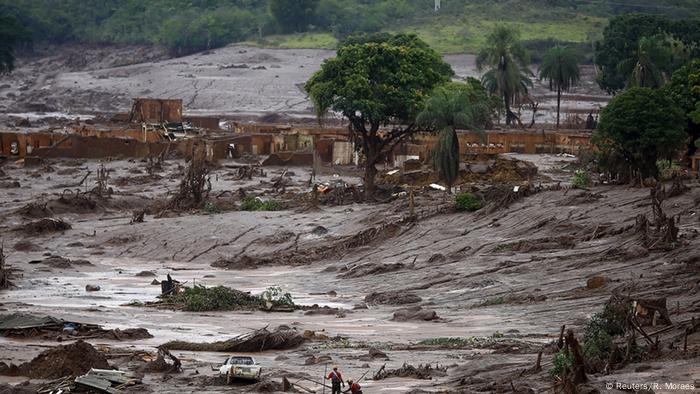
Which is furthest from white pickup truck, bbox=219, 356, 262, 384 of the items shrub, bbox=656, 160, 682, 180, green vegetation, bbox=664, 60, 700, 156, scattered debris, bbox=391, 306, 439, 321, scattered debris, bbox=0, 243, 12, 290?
green vegetation, bbox=664, 60, 700, 156

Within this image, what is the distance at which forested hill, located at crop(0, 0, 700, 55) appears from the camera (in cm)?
13162

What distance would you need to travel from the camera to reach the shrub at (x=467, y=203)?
4556cm

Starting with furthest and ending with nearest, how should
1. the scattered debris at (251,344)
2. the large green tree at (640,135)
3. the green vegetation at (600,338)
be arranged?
the large green tree at (640,135) < the scattered debris at (251,344) < the green vegetation at (600,338)

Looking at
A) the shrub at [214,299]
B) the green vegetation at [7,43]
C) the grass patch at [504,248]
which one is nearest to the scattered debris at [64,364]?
the shrub at [214,299]

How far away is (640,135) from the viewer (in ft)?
154

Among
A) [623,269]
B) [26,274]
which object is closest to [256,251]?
[26,274]

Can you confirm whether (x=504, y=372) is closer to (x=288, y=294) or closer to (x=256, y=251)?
(x=288, y=294)

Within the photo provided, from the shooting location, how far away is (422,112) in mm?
51781

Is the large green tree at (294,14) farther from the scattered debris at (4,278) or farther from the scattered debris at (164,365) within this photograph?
the scattered debris at (164,365)

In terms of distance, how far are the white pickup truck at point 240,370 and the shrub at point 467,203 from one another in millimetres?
22532

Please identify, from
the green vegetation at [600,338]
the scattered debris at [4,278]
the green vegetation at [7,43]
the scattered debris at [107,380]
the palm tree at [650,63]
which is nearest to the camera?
the green vegetation at [600,338]

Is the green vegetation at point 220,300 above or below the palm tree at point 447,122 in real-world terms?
below

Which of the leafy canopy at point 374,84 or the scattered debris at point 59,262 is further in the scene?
the leafy canopy at point 374,84

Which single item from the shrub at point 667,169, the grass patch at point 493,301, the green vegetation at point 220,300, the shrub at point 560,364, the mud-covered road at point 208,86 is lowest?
the mud-covered road at point 208,86
